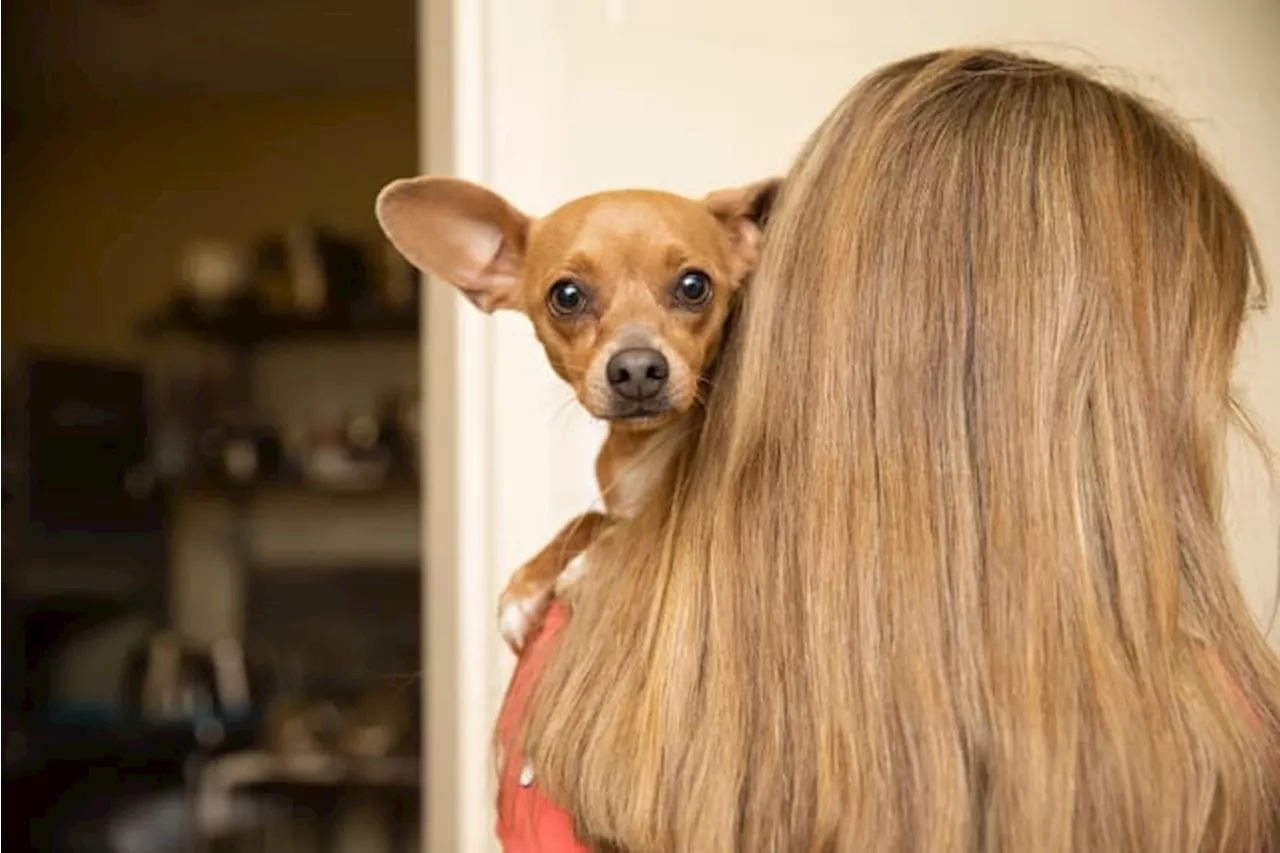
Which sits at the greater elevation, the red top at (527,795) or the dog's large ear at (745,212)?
the dog's large ear at (745,212)

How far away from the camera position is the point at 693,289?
2.92 feet

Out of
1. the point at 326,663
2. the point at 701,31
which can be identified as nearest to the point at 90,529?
the point at 326,663

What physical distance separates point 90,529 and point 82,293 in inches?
31.0

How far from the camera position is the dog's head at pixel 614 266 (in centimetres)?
84

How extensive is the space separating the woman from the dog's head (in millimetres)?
64

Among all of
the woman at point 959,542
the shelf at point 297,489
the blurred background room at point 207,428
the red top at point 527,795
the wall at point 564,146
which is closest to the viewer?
the woman at point 959,542

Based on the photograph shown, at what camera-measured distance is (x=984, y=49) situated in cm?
86

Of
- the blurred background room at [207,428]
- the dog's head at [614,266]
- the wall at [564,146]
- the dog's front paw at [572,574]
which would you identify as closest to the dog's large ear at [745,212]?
the dog's head at [614,266]

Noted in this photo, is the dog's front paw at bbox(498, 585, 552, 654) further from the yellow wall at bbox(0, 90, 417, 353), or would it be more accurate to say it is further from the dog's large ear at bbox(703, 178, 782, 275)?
the yellow wall at bbox(0, 90, 417, 353)

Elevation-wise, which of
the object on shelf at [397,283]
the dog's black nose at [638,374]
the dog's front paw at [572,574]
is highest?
the object on shelf at [397,283]

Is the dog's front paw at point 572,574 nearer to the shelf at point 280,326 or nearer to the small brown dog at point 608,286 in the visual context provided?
the small brown dog at point 608,286

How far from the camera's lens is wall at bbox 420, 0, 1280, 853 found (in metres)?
1.47

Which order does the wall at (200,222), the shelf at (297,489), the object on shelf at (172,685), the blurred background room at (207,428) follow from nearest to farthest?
the blurred background room at (207,428), the object on shelf at (172,685), the shelf at (297,489), the wall at (200,222)

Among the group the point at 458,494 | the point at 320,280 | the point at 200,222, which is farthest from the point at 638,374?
the point at 200,222
